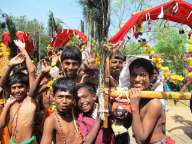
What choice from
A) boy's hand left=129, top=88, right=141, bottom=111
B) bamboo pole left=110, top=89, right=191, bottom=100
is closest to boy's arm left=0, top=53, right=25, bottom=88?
boy's hand left=129, top=88, right=141, bottom=111

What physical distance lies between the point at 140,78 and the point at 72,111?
667 millimetres

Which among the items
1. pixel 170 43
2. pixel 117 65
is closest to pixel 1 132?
pixel 117 65

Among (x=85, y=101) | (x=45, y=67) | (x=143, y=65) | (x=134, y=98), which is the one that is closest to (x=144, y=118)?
(x=134, y=98)

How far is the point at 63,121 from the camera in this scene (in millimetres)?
3277

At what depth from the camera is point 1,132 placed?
12.8ft

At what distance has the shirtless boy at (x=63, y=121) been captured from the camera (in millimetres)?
3213

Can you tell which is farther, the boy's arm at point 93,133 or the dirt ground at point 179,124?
the dirt ground at point 179,124

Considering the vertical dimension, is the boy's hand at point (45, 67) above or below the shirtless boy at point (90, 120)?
above

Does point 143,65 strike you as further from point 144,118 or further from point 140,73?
point 144,118

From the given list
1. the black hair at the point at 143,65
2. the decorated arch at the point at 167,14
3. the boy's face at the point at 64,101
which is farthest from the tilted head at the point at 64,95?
the decorated arch at the point at 167,14

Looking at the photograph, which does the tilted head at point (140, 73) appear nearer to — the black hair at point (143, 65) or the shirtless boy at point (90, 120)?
the black hair at point (143, 65)

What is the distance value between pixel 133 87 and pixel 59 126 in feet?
2.35

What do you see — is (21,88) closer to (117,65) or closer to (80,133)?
(80,133)

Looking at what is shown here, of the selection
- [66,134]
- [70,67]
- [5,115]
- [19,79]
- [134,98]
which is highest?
[70,67]
